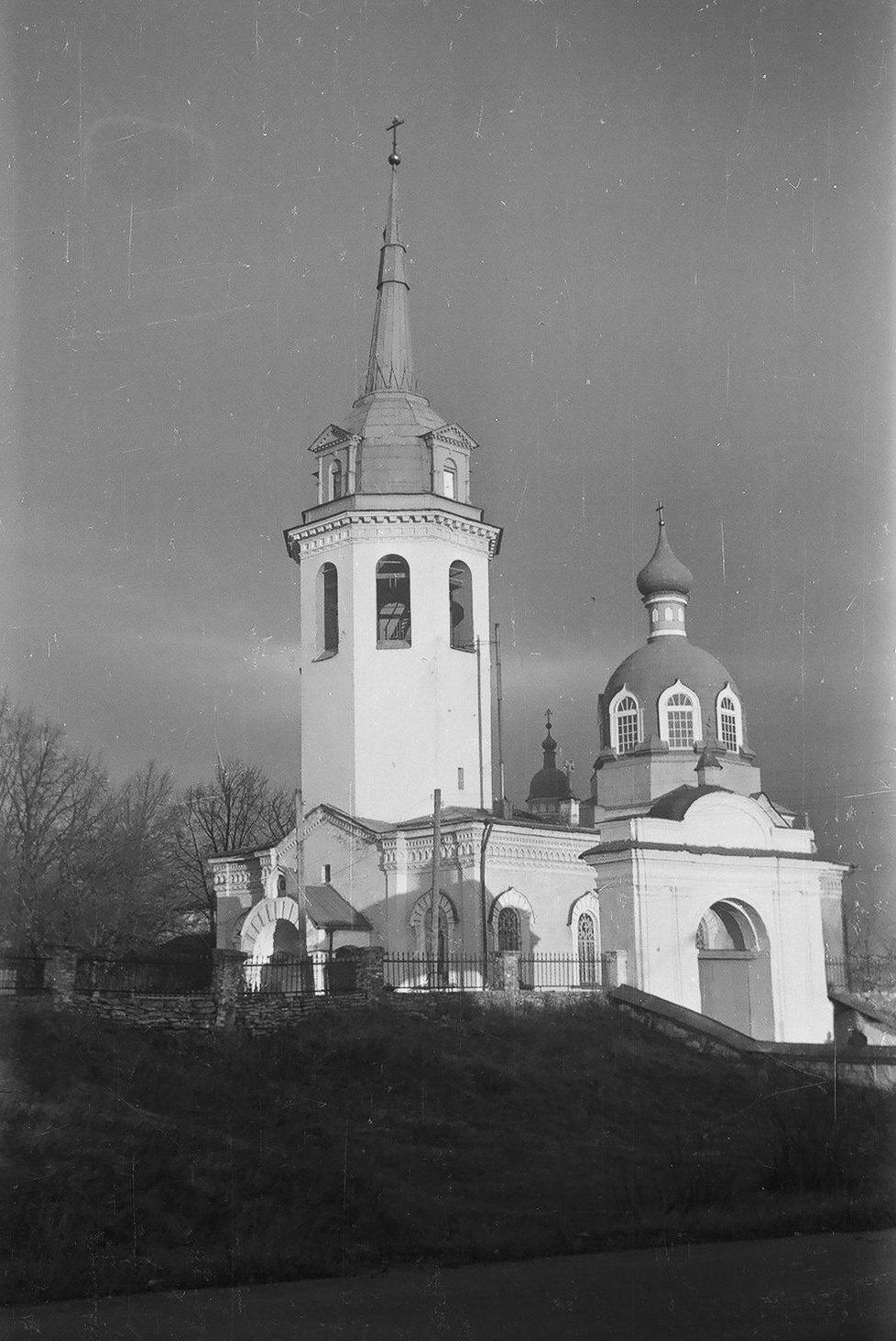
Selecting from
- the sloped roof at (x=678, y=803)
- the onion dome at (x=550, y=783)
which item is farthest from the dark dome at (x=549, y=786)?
the sloped roof at (x=678, y=803)

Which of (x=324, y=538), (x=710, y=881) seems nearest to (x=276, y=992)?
(x=710, y=881)

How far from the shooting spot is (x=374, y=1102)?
20.3 metres

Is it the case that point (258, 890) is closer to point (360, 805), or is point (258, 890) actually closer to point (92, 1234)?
point (360, 805)

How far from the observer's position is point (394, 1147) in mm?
17953

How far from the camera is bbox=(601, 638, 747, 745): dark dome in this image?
39.3 metres

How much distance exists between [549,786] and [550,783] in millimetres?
130

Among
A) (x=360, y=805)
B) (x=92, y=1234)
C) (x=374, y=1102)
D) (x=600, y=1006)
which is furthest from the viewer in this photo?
(x=360, y=805)

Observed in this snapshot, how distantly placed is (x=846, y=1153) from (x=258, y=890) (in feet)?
65.9

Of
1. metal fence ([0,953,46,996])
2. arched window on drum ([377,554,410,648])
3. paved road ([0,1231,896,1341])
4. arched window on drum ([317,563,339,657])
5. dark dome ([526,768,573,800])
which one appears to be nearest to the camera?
paved road ([0,1231,896,1341])

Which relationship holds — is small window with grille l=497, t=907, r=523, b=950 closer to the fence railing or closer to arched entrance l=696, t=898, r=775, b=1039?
arched entrance l=696, t=898, r=775, b=1039

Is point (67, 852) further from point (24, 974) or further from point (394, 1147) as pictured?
point (394, 1147)

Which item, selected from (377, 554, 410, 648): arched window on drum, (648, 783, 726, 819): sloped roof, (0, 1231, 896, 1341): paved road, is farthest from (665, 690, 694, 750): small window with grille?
(0, 1231, 896, 1341): paved road

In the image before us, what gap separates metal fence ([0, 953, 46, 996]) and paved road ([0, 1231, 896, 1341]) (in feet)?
35.0

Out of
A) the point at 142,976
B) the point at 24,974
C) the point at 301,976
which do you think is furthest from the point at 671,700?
the point at 24,974
